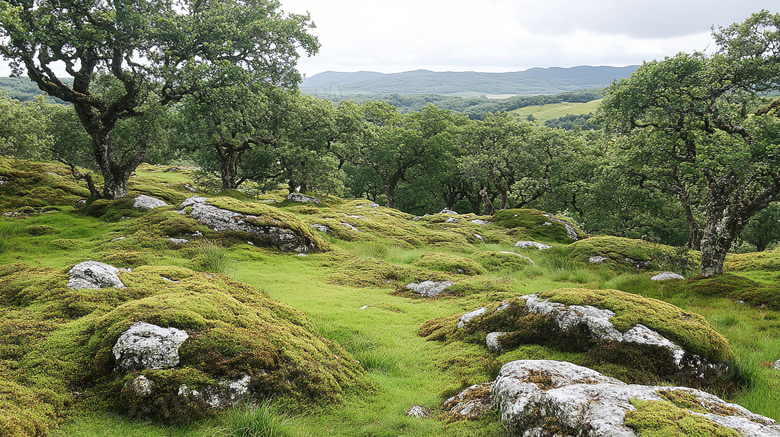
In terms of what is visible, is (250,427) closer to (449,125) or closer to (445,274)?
(445,274)

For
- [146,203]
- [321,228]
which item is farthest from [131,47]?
[321,228]

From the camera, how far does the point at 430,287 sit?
1299 centimetres

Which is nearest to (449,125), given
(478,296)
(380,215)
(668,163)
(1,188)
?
(380,215)

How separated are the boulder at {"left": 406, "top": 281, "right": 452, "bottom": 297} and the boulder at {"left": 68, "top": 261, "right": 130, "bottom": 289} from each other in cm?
878

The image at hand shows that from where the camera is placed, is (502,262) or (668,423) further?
(502,262)

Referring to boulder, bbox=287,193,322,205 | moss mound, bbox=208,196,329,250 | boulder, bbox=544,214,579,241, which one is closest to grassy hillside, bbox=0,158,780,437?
moss mound, bbox=208,196,329,250

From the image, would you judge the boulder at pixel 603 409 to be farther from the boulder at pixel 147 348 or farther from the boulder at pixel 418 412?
the boulder at pixel 147 348

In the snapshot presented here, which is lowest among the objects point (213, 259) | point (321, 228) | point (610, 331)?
point (321, 228)

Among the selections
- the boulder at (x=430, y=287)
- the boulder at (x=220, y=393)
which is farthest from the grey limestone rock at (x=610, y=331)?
the boulder at (x=220, y=393)

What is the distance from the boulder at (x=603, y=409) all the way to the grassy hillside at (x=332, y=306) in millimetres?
509

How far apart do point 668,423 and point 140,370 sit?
233 inches

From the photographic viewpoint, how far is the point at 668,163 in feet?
60.0

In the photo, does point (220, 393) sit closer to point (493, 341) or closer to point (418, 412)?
point (418, 412)

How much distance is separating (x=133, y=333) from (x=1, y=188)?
950 inches
